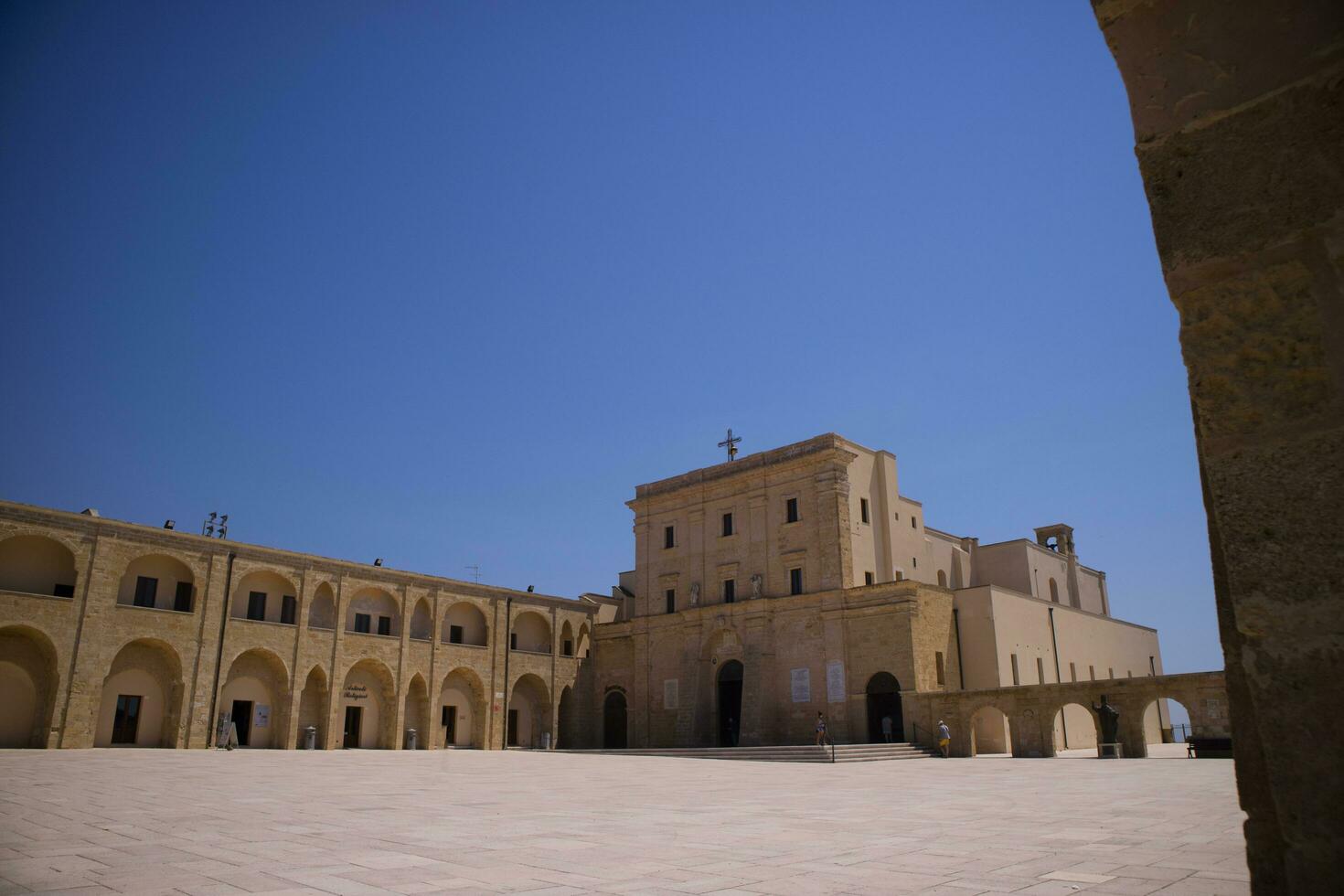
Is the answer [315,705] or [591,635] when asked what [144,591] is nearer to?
[315,705]

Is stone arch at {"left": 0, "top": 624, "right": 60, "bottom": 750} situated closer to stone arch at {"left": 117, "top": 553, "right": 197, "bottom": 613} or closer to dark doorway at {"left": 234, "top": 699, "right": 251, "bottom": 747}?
stone arch at {"left": 117, "top": 553, "right": 197, "bottom": 613}

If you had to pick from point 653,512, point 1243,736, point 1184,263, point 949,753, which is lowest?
point 949,753

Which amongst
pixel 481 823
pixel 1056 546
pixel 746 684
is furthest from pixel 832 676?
pixel 481 823

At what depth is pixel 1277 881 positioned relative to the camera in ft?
6.89

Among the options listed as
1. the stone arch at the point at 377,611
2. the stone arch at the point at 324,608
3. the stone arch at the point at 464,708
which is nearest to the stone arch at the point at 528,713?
the stone arch at the point at 464,708

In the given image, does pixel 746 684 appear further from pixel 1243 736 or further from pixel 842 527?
pixel 1243 736

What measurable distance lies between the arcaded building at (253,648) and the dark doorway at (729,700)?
8.78 m

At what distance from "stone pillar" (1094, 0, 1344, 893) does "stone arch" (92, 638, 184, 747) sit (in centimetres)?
3601

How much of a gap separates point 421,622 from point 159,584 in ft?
38.2

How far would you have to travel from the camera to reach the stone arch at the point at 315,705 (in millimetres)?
35594

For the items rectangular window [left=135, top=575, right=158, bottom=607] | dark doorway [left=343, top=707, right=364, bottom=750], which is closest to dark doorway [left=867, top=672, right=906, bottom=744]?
dark doorway [left=343, top=707, right=364, bottom=750]

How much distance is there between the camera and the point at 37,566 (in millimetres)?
30281

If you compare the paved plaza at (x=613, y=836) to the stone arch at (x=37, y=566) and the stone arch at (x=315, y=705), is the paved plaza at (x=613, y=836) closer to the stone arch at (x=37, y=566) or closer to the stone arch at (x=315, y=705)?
the stone arch at (x=37, y=566)

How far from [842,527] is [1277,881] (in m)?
34.6
